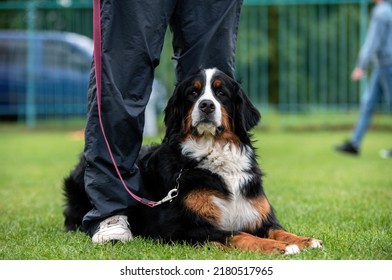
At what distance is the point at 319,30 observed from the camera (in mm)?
17219

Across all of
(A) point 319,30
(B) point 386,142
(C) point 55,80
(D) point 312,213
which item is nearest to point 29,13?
(C) point 55,80

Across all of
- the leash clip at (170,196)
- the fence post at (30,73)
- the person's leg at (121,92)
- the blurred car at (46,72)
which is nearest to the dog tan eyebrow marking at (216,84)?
the person's leg at (121,92)

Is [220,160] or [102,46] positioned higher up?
[102,46]

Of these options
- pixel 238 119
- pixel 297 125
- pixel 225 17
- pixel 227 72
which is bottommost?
pixel 297 125

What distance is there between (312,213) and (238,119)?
1.52m

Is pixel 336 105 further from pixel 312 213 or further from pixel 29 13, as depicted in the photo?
pixel 312 213

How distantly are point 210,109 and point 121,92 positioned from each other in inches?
23.9

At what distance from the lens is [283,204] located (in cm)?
629

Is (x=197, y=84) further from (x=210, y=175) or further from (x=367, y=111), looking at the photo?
(x=367, y=111)

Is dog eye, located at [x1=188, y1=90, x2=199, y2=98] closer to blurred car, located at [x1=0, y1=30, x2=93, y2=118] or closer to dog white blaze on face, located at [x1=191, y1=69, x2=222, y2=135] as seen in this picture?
dog white blaze on face, located at [x1=191, y1=69, x2=222, y2=135]

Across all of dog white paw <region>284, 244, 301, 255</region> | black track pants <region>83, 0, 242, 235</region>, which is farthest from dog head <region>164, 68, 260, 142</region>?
dog white paw <region>284, 244, 301, 255</region>

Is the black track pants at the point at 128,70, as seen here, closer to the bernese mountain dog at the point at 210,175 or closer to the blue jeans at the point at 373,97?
the bernese mountain dog at the point at 210,175

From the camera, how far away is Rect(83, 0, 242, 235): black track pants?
14.6 feet

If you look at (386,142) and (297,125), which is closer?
(386,142)
